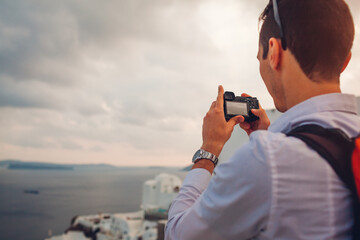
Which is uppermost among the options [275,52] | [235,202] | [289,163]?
[275,52]

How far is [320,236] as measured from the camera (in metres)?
0.75

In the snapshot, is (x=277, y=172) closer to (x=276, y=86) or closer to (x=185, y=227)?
(x=185, y=227)

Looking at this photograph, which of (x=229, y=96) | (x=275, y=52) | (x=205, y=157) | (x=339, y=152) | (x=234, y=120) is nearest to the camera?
(x=339, y=152)

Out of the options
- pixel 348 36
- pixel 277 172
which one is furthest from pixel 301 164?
pixel 348 36

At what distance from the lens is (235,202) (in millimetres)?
803

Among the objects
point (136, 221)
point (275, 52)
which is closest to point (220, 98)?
point (275, 52)

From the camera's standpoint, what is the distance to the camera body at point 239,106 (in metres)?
1.43

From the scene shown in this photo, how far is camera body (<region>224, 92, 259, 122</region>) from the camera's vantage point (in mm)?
1430

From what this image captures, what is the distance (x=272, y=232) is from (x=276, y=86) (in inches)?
23.8

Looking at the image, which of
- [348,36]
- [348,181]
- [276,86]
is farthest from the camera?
[276,86]

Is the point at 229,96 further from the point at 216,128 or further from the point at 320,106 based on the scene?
the point at 320,106

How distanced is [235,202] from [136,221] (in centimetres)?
3249

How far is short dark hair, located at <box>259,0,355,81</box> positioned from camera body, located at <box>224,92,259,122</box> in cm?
51

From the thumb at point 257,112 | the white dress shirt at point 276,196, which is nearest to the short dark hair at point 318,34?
the white dress shirt at point 276,196
